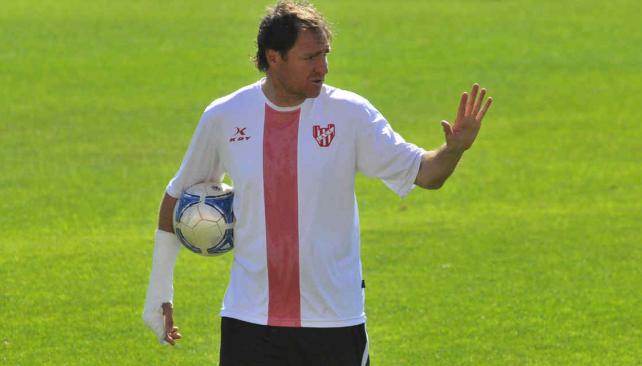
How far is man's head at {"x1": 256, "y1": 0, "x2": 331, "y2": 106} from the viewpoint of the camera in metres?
6.44

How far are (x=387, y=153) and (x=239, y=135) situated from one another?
66 cm

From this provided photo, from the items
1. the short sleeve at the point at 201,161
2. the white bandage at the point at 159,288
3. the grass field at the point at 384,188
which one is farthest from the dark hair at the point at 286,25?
the grass field at the point at 384,188

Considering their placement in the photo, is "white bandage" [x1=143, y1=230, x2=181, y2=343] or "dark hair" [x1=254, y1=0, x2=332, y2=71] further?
"white bandage" [x1=143, y1=230, x2=181, y2=343]

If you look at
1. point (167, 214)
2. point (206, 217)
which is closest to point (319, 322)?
point (206, 217)

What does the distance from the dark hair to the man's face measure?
0.03m

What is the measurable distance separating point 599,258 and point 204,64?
13.5 meters

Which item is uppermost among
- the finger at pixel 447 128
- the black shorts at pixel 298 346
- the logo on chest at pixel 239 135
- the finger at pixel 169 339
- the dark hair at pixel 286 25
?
the dark hair at pixel 286 25

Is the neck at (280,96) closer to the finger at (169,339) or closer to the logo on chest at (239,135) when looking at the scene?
the logo on chest at (239,135)

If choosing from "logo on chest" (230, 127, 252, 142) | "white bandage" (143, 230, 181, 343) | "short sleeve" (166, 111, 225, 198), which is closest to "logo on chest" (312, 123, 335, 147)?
"logo on chest" (230, 127, 252, 142)

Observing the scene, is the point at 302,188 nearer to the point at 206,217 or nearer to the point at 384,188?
the point at 206,217

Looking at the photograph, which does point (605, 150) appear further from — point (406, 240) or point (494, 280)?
point (494, 280)

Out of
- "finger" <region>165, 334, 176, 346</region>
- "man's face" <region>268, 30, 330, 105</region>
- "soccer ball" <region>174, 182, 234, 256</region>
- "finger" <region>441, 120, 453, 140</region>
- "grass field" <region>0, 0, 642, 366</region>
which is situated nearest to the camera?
"finger" <region>441, 120, 453, 140</region>

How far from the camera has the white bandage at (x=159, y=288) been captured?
6871 mm

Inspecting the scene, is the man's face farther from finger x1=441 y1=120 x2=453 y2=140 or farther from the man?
finger x1=441 y1=120 x2=453 y2=140
